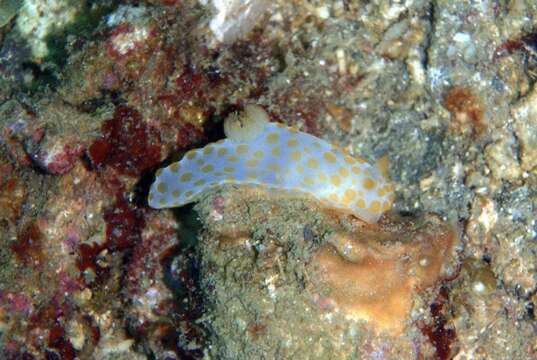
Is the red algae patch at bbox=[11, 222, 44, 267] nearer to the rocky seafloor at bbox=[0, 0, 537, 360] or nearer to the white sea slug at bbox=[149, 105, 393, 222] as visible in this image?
the rocky seafloor at bbox=[0, 0, 537, 360]

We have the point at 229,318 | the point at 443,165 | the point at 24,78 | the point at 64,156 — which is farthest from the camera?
the point at 24,78

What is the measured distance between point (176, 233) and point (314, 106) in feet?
5.63

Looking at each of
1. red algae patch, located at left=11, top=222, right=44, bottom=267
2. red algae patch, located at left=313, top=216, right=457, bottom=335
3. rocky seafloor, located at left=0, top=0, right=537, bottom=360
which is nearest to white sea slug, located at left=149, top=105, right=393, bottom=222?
rocky seafloor, located at left=0, top=0, right=537, bottom=360

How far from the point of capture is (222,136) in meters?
4.34

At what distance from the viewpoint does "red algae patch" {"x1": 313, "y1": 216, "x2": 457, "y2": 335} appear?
10.7 ft

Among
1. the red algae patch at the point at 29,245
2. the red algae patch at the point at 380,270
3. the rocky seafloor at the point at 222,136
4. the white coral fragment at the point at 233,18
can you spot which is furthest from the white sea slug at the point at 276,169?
the red algae patch at the point at 29,245


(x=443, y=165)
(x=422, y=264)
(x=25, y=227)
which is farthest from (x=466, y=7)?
(x=25, y=227)

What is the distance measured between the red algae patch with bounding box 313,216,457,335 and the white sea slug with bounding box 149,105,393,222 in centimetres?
37

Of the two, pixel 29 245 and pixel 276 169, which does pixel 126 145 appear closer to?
pixel 29 245

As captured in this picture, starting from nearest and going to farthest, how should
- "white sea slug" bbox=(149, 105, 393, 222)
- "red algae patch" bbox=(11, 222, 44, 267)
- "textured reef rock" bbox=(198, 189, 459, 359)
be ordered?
"textured reef rock" bbox=(198, 189, 459, 359)
"white sea slug" bbox=(149, 105, 393, 222)
"red algae patch" bbox=(11, 222, 44, 267)

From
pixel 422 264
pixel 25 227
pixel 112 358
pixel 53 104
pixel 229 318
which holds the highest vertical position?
pixel 53 104

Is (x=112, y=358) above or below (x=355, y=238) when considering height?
below

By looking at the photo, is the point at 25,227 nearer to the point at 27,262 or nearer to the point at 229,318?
the point at 27,262

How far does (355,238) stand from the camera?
342cm
